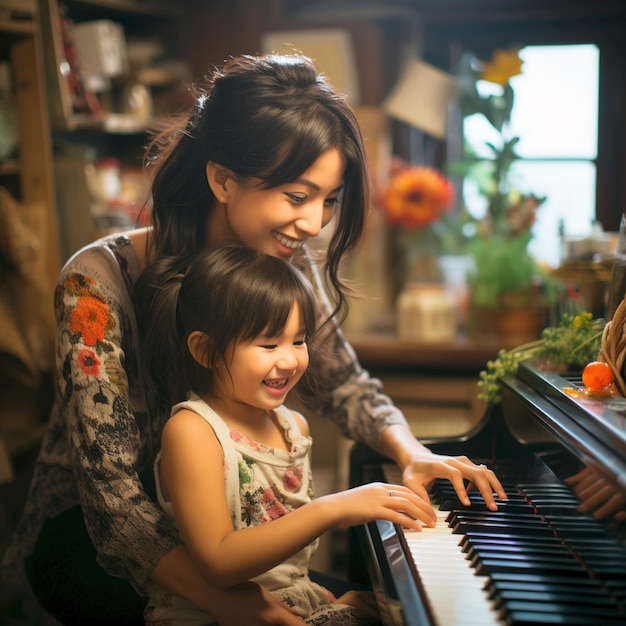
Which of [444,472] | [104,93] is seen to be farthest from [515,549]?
[104,93]

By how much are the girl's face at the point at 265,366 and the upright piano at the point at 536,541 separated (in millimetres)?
253

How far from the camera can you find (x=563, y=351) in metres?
1.42

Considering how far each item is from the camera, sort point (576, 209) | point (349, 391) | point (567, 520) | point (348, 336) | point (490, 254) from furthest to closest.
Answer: point (576, 209)
point (348, 336)
point (490, 254)
point (349, 391)
point (567, 520)

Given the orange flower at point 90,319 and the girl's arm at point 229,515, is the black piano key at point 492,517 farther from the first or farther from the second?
the orange flower at point 90,319

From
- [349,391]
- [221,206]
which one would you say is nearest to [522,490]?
[349,391]

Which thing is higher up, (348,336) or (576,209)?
(576,209)

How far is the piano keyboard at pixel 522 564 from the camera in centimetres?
95

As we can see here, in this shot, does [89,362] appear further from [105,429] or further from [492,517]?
[492,517]

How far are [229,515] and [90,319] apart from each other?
43 cm

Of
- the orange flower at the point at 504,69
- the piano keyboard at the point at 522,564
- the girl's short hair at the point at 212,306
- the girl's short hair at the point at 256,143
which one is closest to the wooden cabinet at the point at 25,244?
the girl's short hair at the point at 256,143

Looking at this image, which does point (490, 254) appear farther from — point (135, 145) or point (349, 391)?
point (135, 145)

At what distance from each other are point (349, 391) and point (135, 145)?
194 cm

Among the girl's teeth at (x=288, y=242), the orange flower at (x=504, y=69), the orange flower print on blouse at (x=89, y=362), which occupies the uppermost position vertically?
the orange flower at (x=504, y=69)

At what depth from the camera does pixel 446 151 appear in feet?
10.3
